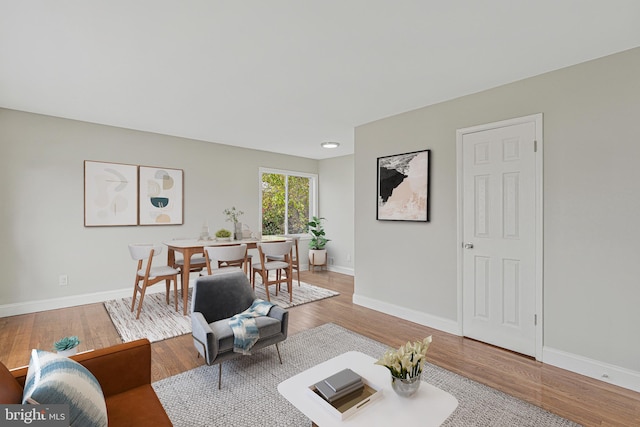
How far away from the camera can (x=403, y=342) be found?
2.93 metres

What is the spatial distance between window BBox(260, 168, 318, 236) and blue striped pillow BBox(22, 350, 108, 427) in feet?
15.5

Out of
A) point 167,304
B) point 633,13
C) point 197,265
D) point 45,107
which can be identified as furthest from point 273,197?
point 633,13

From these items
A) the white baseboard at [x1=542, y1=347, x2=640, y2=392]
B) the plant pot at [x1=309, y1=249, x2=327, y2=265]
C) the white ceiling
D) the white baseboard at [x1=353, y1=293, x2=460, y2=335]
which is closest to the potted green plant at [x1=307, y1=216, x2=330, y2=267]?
the plant pot at [x1=309, y1=249, x2=327, y2=265]

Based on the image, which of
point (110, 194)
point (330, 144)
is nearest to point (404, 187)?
point (330, 144)

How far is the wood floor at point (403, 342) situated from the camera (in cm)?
201

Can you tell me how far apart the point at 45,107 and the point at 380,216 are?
13.8 ft

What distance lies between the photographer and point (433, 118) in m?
3.35

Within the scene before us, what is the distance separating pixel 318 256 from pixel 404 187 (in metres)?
3.11

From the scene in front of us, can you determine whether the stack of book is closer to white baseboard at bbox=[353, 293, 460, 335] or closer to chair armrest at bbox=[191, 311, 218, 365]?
chair armrest at bbox=[191, 311, 218, 365]

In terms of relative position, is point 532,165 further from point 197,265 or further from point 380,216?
point 197,265

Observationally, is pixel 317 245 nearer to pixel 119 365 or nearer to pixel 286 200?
pixel 286 200

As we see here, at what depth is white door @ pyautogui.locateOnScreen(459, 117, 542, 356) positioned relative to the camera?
8.71 feet

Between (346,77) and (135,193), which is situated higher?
(346,77)

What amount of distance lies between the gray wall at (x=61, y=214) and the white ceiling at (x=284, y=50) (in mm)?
526
